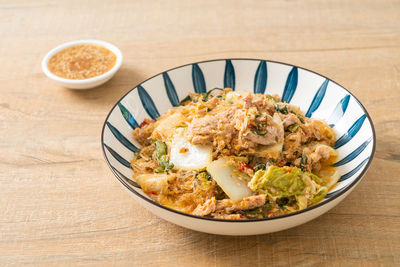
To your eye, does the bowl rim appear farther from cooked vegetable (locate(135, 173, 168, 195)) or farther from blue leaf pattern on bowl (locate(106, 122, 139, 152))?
cooked vegetable (locate(135, 173, 168, 195))

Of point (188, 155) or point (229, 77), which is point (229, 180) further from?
point (229, 77)

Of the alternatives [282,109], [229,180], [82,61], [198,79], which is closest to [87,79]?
[82,61]

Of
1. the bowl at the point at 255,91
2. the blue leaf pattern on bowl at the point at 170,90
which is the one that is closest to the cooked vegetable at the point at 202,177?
the bowl at the point at 255,91

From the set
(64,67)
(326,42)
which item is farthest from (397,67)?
(64,67)

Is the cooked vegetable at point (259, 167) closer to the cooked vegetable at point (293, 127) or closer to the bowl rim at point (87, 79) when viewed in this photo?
the cooked vegetable at point (293, 127)

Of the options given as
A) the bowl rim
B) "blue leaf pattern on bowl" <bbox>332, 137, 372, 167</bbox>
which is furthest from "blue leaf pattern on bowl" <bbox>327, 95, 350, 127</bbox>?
the bowl rim

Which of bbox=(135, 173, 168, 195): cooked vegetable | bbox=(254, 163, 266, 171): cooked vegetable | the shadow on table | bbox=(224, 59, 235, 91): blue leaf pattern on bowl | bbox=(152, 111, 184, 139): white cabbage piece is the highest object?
bbox=(254, 163, 266, 171): cooked vegetable
